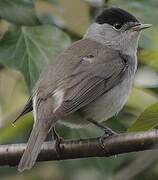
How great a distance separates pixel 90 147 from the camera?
153 inches

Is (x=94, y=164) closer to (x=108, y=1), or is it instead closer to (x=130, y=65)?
(x=130, y=65)

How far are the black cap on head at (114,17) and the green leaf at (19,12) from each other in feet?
2.67

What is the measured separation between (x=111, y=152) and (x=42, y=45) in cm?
118

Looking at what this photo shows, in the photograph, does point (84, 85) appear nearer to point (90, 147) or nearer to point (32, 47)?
point (32, 47)

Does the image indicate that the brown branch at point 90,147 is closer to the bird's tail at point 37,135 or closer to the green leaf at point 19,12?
the bird's tail at point 37,135

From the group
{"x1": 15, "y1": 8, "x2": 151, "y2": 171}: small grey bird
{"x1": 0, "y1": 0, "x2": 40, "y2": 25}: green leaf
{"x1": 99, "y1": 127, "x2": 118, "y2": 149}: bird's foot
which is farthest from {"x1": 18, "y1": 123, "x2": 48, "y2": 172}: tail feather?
{"x1": 0, "y1": 0, "x2": 40, "y2": 25}: green leaf

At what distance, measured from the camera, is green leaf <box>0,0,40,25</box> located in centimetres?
452

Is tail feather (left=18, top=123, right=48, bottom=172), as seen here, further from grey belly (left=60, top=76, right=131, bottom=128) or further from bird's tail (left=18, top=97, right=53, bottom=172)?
grey belly (left=60, top=76, right=131, bottom=128)

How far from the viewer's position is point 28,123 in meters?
5.00

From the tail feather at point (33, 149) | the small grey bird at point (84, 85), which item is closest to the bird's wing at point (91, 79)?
the small grey bird at point (84, 85)

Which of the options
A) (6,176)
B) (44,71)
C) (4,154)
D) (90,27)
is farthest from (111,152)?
(90,27)

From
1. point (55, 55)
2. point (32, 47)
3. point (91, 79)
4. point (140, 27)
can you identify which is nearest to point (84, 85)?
point (91, 79)

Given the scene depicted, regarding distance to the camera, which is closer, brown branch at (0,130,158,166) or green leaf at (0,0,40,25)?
brown branch at (0,130,158,166)

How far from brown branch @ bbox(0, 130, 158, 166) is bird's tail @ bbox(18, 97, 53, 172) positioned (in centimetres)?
7
